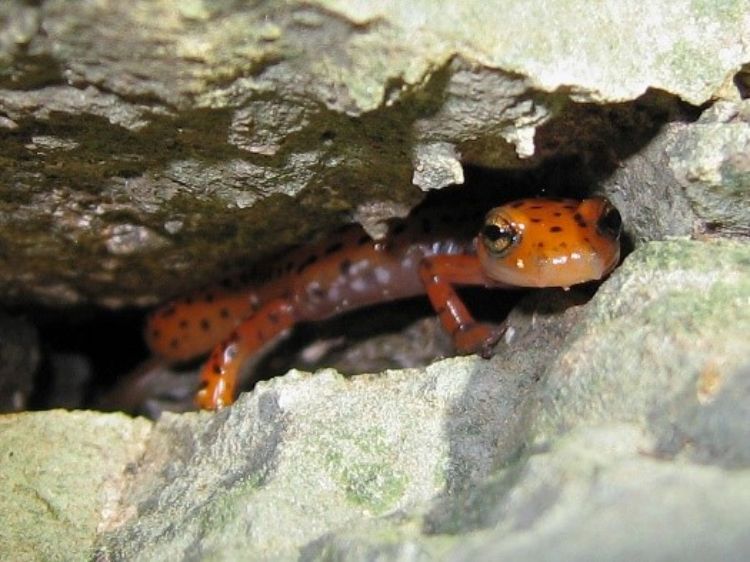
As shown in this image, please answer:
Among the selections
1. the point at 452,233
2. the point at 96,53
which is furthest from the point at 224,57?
the point at 452,233

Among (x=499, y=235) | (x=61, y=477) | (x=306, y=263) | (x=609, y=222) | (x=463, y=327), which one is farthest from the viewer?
(x=306, y=263)

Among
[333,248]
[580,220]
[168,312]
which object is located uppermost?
[580,220]

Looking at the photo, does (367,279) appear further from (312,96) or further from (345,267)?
(312,96)

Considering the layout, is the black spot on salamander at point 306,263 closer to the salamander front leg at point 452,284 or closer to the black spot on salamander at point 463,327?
the salamander front leg at point 452,284

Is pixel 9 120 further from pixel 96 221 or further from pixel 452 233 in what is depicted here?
pixel 452 233

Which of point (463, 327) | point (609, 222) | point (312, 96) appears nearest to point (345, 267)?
point (463, 327)
